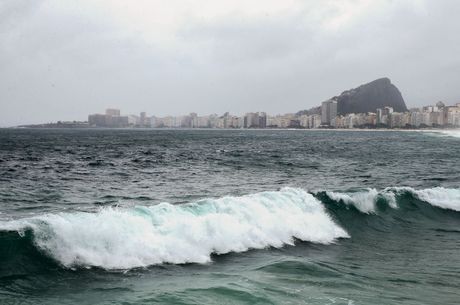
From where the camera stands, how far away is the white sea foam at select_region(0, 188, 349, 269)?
38.4 feet

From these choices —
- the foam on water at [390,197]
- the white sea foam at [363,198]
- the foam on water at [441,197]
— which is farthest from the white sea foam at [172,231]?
the foam on water at [441,197]

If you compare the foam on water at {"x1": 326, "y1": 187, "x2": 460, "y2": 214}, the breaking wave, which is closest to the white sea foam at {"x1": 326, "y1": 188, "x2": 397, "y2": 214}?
the foam on water at {"x1": 326, "y1": 187, "x2": 460, "y2": 214}

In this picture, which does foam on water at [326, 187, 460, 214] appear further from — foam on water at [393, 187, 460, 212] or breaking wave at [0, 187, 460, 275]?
breaking wave at [0, 187, 460, 275]

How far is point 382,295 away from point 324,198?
10.1 metres

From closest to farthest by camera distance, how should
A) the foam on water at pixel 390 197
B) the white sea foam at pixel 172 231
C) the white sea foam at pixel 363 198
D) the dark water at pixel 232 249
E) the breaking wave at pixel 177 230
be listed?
1. the dark water at pixel 232 249
2. the breaking wave at pixel 177 230
3. the white sea foam at pixel 172 231
4. the white sea foam at pixel 363 198
5. the foam on water at pixel 390 197

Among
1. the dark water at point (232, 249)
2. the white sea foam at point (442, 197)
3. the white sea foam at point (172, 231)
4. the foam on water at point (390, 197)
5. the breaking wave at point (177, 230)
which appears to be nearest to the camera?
the dark water at point (232, 249)

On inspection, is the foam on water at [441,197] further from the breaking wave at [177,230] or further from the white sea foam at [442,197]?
the breaking wave at [177,230]

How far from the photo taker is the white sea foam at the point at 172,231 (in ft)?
38.4

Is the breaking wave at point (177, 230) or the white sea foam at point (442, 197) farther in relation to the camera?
the white sea foam at point (442, 197)

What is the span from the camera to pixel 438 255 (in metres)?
13.8

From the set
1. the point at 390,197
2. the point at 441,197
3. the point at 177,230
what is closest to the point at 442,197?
the point at 441,197

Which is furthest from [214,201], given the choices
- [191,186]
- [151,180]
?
[151,180]

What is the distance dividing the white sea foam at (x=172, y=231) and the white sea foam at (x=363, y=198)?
338 centimetres

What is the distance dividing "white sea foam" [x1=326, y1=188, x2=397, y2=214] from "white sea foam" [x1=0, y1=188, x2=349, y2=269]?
11.1 ft
